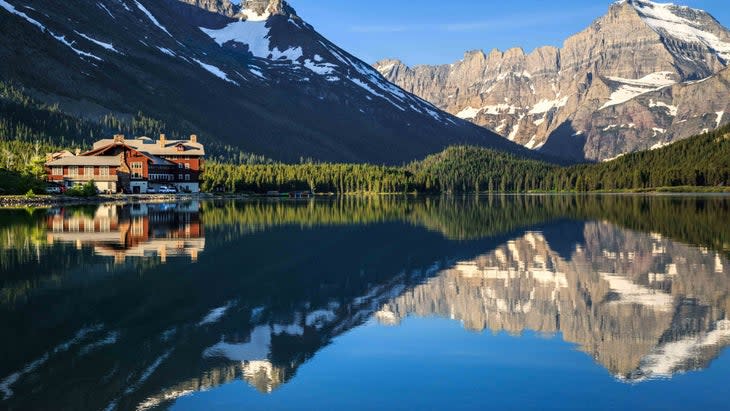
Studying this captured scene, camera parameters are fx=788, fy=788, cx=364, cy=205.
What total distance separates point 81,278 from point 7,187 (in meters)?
85.8

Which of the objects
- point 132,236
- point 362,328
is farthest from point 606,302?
point 132,236

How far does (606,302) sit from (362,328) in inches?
347

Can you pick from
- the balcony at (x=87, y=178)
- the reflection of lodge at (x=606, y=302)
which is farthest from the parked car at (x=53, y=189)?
the reflection of lodge at (x=606, y=302)

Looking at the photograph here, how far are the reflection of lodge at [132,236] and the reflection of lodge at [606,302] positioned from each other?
48.8ft

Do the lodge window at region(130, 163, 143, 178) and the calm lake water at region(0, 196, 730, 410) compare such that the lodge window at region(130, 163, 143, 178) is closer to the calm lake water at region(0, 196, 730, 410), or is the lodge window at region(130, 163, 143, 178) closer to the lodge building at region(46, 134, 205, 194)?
the lodge building at region(46, 134, 205, 194)

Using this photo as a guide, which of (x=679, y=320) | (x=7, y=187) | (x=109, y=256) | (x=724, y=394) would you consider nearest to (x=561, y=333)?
(x=679, y=320)

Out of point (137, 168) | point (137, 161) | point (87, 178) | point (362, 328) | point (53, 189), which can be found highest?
point (137, 161)

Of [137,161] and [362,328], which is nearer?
[362,328]

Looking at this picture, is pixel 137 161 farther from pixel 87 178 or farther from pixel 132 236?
pixel 132 236

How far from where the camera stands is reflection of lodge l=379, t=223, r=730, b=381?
19.6 metres

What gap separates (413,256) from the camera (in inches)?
1594

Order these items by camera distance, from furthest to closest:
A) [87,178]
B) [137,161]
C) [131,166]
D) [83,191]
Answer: [137,161], [131,166], [87,178], [83,191]

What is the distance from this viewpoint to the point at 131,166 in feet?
490

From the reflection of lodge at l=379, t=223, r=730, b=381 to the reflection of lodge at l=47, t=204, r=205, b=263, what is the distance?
14.9 meters
